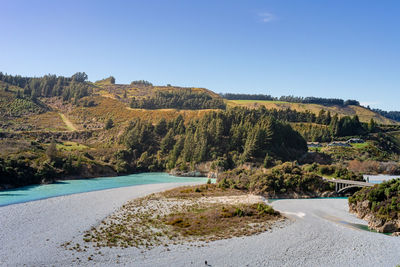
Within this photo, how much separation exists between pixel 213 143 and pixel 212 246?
226 ft

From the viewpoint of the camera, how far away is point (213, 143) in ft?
303

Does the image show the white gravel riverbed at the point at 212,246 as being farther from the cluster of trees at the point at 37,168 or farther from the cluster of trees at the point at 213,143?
the cluster of trees at the point at 213,143

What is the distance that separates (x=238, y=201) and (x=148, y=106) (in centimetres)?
12459

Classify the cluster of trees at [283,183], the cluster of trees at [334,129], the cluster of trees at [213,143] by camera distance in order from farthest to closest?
1. the cluster of trees at [334,129]
2. the cluster of trees at [213,143]
3. the cluster of trees at [283,183]

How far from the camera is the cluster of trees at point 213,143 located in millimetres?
85188

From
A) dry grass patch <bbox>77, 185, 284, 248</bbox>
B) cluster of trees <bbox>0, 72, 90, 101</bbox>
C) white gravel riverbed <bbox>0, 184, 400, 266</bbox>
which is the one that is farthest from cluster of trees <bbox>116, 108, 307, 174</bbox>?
cluster of trees <bbox>0, 72, 90, 101</bbox>

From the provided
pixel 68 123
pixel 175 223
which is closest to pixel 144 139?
pixel 68 123

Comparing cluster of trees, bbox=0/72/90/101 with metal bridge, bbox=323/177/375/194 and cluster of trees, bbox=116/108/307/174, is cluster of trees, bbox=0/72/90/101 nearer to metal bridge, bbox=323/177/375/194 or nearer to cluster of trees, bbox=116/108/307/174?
cluster of trees, bbox=116/108/307/174

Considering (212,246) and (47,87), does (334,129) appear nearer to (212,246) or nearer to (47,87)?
(212,246)

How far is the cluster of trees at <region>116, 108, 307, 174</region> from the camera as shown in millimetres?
85188

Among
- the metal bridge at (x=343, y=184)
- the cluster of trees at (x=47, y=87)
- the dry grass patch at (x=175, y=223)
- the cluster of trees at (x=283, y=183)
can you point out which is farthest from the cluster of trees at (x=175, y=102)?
the dry grass patch at (x=175, y=223)

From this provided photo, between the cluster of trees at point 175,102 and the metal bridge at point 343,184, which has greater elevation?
the cluster of trees at point 175,102

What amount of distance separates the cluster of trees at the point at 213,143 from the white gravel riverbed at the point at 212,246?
160ft

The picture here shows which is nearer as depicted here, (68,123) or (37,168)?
(37,168)
